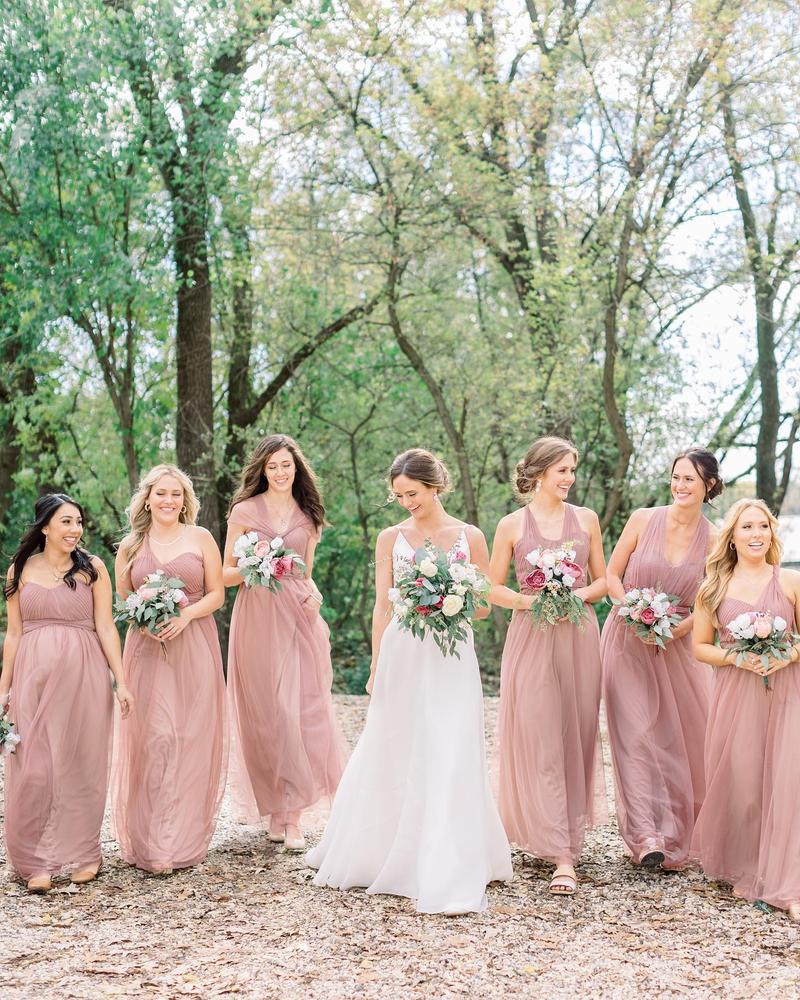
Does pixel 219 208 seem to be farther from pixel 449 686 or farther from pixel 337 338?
pixel 449 686

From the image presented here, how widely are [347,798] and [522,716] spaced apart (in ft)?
3.66

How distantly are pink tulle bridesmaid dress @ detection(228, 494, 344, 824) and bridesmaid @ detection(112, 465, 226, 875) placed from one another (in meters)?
0.40

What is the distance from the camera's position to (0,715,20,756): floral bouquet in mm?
6309

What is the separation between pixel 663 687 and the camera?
670 centimetres

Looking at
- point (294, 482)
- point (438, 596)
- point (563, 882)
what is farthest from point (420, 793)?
point (294, 482)

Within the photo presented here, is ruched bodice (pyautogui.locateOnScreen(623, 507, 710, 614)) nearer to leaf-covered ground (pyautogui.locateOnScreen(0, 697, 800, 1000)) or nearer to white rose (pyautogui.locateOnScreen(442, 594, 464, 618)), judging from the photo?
white rose (pyautogui.locateOnScreen(442, 594, 464, 618))

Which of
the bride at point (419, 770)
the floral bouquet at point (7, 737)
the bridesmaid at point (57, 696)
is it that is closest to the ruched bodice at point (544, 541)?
the bride at point (419, 770)

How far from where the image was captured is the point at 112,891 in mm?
6238

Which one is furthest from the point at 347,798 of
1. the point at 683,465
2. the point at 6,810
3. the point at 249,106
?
the point at 249,106

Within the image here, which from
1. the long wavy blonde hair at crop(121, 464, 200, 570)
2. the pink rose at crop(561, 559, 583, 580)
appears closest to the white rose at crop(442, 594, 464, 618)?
the pink rose at crop(561, 559, 583, 580)

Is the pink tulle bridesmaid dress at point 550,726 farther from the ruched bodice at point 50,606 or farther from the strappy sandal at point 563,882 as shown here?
the ruched bodice at point 50,606

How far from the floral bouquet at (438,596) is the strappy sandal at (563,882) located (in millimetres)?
1357

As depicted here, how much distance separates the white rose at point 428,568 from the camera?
584cm

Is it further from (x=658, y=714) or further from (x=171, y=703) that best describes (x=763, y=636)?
(x=171, y=703)
